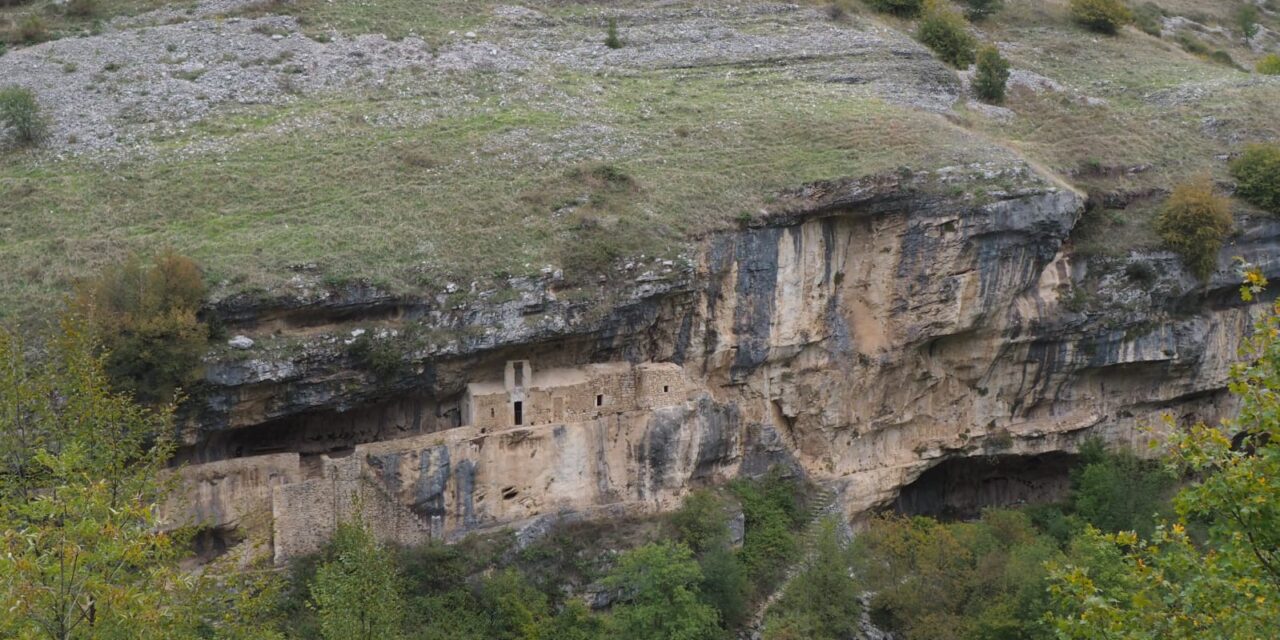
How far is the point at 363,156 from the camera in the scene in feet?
115

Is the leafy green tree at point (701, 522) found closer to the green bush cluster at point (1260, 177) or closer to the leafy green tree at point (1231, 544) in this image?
the leafy green tree at point (1231, 544)

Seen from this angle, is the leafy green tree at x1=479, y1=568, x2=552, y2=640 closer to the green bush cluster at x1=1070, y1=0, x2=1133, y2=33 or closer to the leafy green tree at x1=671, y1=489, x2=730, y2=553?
the leafy green tree at x1=671, y1=489, x2=730, y2=553

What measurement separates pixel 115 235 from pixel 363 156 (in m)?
6.81

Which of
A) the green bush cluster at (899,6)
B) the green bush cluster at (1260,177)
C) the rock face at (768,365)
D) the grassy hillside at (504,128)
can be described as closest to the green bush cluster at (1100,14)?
the grassy hillside at (504,128)

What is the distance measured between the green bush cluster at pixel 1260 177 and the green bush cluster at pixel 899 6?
15237 mm

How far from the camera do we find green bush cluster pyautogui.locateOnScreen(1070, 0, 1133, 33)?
52156 millimetres

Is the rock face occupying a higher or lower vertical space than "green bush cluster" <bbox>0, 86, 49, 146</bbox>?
lower

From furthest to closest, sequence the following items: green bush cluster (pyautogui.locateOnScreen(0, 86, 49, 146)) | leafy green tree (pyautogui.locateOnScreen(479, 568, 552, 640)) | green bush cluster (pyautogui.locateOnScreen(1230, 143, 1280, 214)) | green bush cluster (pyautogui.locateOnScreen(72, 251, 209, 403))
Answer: green bush cluster (pyautogui.locateOnScreen(1230, 143, 1280, 214)) < green bush cluster (pyautogui.locateOnScreen(0, 86, 49, 146)) < leafy green tree (pyautogui.locateOnScreen(479, 568, 552, 640)) < green bush cluster (pyautogui.locateOnScreen(72, 251, 209, 403))

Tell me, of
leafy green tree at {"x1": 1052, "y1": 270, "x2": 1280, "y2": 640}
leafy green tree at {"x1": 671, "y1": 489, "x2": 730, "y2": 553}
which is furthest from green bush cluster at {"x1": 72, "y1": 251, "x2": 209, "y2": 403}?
leafy green tree at {"x1": 1052, "y1": 270, "x2": 1280, "y2": 640}

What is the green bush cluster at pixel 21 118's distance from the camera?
1399 inches

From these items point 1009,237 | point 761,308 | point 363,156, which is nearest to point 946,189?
point 1009,237

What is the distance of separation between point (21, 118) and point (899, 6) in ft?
98.6

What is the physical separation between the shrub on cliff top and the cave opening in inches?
239

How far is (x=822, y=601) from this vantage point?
29.2 metres
